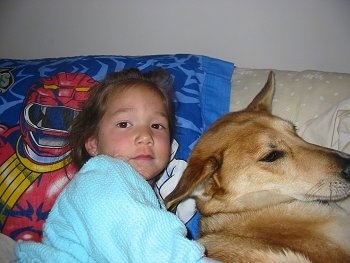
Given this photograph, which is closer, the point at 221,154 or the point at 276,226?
the point at 276,226

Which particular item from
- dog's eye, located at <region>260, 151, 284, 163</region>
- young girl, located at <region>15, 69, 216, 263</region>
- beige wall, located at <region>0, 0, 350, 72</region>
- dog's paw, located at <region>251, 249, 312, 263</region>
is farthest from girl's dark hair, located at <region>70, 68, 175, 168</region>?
dog's paw, located at <region>251, 249, 312, 263</region>

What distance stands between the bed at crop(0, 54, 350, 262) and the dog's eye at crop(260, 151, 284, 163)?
0.50 metres

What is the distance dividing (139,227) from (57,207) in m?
0.64

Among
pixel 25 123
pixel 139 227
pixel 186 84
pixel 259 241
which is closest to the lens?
pixel 139 227

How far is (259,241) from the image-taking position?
1507 mm

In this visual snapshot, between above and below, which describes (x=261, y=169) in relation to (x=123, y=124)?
below

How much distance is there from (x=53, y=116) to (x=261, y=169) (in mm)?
1484

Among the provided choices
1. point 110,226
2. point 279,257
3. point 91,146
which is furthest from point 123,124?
point 279,257

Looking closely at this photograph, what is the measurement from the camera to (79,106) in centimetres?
233

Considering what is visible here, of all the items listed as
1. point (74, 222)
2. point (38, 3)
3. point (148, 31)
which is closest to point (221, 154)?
point (74, 222)

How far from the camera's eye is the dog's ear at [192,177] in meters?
1.48

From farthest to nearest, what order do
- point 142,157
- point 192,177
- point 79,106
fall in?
point 79,106
point 142,157
point 192,177

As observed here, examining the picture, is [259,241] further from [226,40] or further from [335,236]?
[226,40]

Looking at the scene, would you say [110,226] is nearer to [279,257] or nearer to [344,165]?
[279,257]
